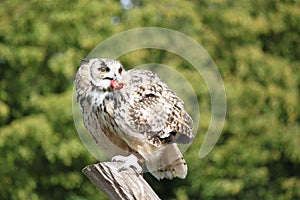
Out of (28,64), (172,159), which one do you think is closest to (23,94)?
(28,64)

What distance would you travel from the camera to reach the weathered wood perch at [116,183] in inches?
234

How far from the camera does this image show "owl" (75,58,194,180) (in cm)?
654

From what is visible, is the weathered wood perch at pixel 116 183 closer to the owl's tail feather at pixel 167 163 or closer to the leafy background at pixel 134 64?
the owl's tail feather at pixel 167 163

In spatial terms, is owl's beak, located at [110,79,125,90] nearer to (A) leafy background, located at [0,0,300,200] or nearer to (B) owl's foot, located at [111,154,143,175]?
(B) owl's foot, located at [111,154,143,175]

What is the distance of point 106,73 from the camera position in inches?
254

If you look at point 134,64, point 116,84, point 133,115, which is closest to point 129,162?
point 133,115

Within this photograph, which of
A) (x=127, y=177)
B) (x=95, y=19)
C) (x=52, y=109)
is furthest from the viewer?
(x=95, y=19)

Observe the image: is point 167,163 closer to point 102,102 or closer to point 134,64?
point 102,102

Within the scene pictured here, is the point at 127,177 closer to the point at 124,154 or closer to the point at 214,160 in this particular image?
the point at 124,154

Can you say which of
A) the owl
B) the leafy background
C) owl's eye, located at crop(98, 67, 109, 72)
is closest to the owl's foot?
the owl

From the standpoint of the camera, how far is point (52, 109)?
15305mm

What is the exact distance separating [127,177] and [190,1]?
12.1 m

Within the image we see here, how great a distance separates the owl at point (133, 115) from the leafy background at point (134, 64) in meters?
8.00

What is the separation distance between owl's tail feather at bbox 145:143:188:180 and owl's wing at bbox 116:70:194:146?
64mm
